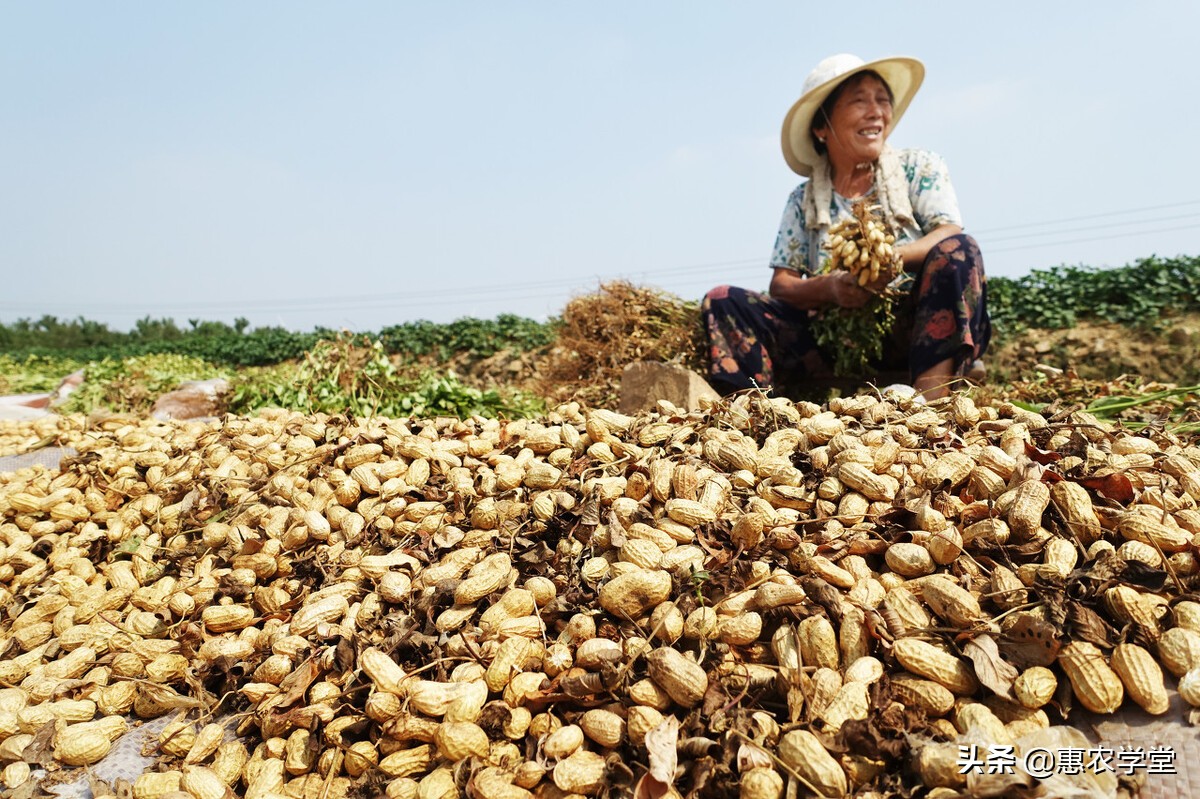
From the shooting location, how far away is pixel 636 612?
75.9 inches

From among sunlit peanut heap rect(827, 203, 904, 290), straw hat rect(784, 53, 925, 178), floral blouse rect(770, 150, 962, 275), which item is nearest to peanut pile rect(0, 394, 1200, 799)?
sunlit peanut heap rect(827, 203, 904, 290)

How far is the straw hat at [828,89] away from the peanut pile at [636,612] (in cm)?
293

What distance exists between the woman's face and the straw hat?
3.9 inches

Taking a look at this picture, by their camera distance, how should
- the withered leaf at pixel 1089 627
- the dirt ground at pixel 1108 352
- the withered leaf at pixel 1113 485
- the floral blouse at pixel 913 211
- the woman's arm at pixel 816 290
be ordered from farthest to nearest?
the dirt ground at pixel 1108 352 < the floral blouse at pixel 913 211 < the woman's arm at pixel 816 290 < the withered leaf at pixel 1113 485 < the withered leaf at pixel 1089 627

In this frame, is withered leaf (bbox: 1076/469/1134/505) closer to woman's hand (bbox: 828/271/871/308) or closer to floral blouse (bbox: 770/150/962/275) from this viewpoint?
woman's hand (bbox: 828/271/871/308)

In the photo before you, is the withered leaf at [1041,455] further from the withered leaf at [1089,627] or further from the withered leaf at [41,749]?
the withered leaf at [41,749]

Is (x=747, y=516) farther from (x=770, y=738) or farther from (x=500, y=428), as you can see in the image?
(x=500, y=428)

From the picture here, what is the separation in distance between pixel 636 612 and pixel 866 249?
319 centimetres

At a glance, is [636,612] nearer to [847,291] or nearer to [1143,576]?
[1143,576]

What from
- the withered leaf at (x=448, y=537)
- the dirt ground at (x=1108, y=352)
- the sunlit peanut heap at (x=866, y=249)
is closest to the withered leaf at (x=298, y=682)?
the withered leaf at (x=448, y=537)

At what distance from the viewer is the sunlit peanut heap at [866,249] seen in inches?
171

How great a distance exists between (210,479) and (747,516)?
91.4 inches

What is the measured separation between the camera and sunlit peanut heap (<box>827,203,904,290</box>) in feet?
14.3

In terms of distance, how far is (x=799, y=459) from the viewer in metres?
2.58
